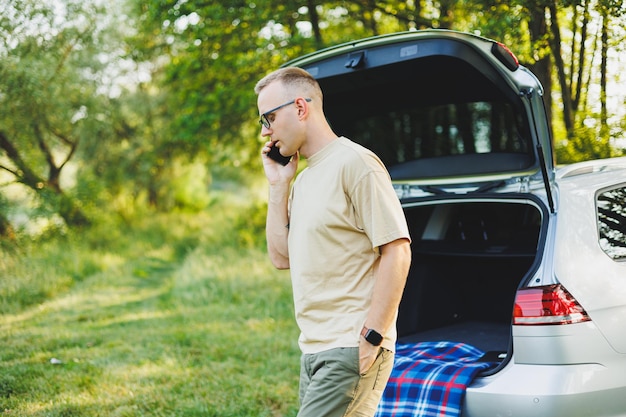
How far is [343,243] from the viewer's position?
236cm

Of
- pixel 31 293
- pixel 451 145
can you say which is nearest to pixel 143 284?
pixel 31 293

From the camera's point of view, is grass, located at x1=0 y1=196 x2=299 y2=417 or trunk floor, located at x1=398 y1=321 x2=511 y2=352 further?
grass, located at x1=0 y1=196 x2=299 y2=417

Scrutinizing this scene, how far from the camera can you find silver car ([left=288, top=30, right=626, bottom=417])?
2.97m

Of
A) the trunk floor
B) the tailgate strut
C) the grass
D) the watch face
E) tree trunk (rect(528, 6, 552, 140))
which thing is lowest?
the grass

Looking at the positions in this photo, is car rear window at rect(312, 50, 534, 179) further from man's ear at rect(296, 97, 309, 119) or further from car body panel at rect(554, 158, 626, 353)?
man's ear at rect(296, 97, 309, 119)

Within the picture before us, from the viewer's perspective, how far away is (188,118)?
12.1 metres

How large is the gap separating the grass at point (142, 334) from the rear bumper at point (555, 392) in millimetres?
1893

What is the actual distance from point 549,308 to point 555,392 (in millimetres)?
376

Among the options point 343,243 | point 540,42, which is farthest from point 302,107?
point 540,42

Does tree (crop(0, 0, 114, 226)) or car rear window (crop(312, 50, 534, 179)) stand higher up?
tree (crop(0, 0, 114, 226))

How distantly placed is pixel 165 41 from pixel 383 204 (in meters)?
13.4

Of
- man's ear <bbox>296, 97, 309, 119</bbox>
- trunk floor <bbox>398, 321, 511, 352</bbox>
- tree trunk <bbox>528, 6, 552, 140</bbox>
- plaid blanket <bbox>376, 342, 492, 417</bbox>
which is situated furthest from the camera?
tree trunk <bbox>528, 6, 552, 140</bbox>

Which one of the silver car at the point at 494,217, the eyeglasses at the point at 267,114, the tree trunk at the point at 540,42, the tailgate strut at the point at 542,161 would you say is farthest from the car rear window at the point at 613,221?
the tree trunk at the point at 540,42

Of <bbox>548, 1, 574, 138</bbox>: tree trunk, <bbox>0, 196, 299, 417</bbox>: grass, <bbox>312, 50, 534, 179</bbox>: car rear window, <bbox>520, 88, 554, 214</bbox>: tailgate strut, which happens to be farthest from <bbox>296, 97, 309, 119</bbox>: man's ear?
<bbox>548, 1, 574, 138</bbox>: tree trunk
